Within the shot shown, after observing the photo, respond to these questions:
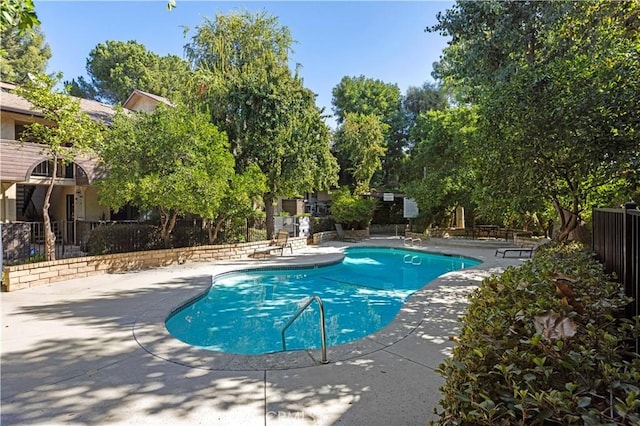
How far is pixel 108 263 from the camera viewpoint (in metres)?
10.7

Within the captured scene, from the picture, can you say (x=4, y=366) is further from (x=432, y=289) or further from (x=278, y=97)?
(x=278, y=97)

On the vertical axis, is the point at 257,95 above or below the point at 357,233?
above

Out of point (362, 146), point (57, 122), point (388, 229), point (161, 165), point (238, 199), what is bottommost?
point (388, 229)

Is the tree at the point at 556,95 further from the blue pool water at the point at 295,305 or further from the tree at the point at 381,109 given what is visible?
the tree at the point at 381,109

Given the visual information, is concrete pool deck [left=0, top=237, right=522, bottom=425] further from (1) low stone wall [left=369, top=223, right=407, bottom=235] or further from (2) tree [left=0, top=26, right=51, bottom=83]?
(2) tree [left=0, top=26, right=51, bottom=83]

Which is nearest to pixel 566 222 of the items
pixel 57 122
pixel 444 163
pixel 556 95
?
pixel 556 95

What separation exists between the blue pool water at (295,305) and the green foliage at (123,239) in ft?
11.1

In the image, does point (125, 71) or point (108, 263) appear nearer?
point (108, 263)

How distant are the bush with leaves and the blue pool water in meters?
4.68

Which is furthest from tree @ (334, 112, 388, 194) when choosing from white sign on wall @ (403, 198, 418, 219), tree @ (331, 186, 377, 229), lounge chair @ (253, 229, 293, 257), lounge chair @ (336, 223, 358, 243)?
lounge chair @ (253, 229, 293, 257)

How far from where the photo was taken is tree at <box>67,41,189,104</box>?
108 feet

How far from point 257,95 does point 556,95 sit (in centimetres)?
1149

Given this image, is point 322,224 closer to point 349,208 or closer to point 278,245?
point 349,208

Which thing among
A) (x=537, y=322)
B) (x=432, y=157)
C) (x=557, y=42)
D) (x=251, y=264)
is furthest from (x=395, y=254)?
(x=537, y=322)
